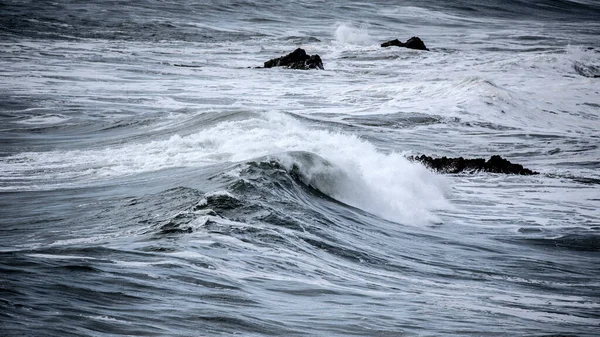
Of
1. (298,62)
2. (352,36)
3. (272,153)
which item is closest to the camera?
(272,153)

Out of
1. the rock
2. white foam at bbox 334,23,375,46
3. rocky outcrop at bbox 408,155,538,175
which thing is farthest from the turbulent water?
white foam at bbox 334,23,375,46

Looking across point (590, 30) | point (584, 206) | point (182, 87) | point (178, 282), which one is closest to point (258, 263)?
point (178, 282)

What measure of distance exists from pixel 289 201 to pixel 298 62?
1782 cm

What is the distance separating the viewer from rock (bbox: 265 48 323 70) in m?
26.4

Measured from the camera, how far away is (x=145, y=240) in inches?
279

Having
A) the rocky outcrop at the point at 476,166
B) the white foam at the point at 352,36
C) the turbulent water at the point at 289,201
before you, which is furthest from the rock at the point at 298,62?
the rocky outcrop at the point at 476,166

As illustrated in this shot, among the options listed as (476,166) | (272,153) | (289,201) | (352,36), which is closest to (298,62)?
(352,36)

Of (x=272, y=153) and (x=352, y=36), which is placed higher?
(x=272, y=153)

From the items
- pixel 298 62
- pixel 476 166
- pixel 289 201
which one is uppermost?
pixel 289 201

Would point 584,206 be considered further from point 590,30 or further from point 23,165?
point 590,30

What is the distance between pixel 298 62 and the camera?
2661 centimetres

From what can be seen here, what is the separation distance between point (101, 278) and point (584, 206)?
709 centimetres

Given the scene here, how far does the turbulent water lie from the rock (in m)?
0.61

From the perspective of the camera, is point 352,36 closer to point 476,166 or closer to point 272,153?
point 476,166
